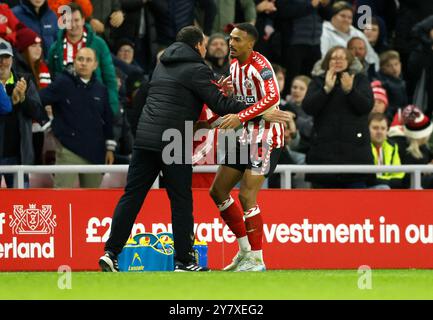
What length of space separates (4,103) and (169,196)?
271 cm

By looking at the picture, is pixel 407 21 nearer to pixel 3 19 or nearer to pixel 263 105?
pixel 3 19

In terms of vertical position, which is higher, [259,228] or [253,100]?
[253,100]

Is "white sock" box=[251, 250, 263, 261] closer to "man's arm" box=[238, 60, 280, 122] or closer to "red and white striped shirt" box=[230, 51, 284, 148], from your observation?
"red and white striped shirt" box=[230, 51, 284, 148]

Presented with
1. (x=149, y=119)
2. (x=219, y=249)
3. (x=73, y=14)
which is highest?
(x=73, y=14)

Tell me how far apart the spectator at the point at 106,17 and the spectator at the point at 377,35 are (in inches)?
163

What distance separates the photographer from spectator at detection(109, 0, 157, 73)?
1959 centimetres

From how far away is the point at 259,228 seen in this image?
47.8ft

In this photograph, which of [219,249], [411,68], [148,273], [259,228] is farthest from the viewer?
[411,68]

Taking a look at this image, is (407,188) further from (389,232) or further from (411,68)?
(411,68)

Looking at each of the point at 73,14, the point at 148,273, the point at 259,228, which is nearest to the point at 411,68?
the point at 73,14

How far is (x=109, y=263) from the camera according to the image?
44.9 ft

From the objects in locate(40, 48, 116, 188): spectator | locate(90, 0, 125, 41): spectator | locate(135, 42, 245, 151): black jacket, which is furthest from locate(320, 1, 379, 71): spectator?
locate(135, 42, 245, 151): black jacket
